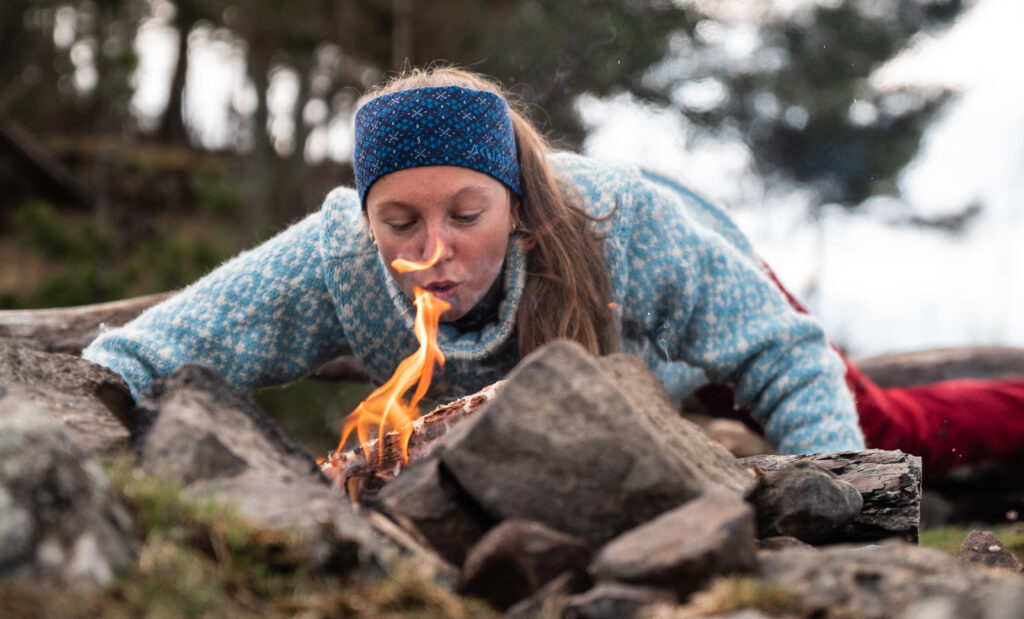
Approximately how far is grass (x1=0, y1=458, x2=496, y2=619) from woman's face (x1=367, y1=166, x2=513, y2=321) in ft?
4.24

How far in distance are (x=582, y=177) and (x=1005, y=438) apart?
2.77 meters

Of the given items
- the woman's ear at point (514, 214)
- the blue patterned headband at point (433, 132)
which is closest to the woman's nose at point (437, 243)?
the blue patterned headband at point (433, 132)

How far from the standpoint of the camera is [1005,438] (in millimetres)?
4613

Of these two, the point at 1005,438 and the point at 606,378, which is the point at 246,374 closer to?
the point at 606,378

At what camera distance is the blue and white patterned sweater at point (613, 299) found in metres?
3.10

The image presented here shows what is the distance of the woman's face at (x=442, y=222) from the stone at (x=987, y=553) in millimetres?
1493

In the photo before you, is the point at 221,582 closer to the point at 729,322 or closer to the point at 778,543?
the point at 778,543

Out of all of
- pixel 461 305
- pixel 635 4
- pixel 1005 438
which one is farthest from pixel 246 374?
pixel 635 4

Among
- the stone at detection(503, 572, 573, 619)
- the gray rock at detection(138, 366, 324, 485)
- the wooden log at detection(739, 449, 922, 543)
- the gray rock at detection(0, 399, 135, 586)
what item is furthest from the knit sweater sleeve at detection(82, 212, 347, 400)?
the stone at detection(503, 572, 573, 619)

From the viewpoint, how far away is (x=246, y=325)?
3.14 m

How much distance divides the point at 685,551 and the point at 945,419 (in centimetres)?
368

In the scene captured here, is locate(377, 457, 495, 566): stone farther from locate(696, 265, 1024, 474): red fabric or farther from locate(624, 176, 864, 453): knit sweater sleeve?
locate(696, 265, 1024, 474): red fabric

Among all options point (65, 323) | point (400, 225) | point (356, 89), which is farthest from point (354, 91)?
point (400, 225)

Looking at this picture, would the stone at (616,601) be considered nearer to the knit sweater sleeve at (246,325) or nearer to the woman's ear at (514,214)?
the woman's ear at (514,214)
